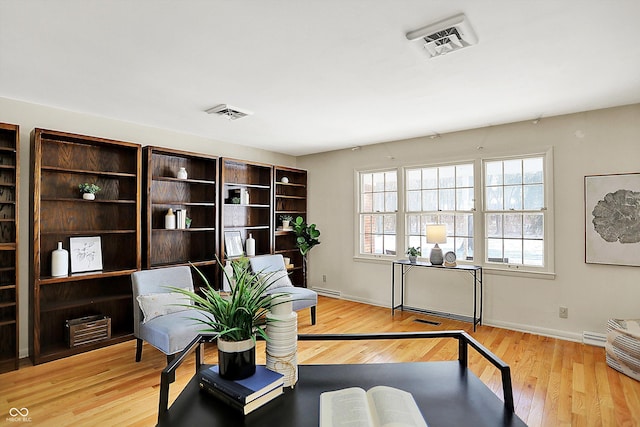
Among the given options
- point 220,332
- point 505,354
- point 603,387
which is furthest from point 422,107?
point 220,332

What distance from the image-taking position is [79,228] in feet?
12.7

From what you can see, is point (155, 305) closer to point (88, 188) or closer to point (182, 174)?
point (88, 188)

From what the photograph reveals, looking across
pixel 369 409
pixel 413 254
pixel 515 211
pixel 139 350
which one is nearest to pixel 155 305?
pixel 139 350

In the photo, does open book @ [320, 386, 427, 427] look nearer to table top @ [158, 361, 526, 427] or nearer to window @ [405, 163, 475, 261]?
table top @ [158, 361, 526, 427]

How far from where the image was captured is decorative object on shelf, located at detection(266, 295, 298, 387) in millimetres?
1292

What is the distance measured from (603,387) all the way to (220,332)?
315 centimetres

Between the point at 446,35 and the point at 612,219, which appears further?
the point at 612,219

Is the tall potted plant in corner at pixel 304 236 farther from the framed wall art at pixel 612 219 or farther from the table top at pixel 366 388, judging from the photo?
the table top at pixel 366 388

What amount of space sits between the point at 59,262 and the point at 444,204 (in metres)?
4.50

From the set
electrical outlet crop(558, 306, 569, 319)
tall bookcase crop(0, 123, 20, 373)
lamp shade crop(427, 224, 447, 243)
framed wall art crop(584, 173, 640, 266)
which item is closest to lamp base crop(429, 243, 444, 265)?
lamp shade crop(427, 224, 447, 243)

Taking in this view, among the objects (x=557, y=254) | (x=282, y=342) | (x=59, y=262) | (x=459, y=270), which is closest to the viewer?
(x=282, y=342)

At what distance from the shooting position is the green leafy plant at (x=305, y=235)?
585 centimetres

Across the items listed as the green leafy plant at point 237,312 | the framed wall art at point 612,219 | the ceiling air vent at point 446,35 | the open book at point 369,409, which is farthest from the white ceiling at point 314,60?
the open book at point 369,409

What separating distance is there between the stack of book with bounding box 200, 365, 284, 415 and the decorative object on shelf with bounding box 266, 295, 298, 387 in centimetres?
4
